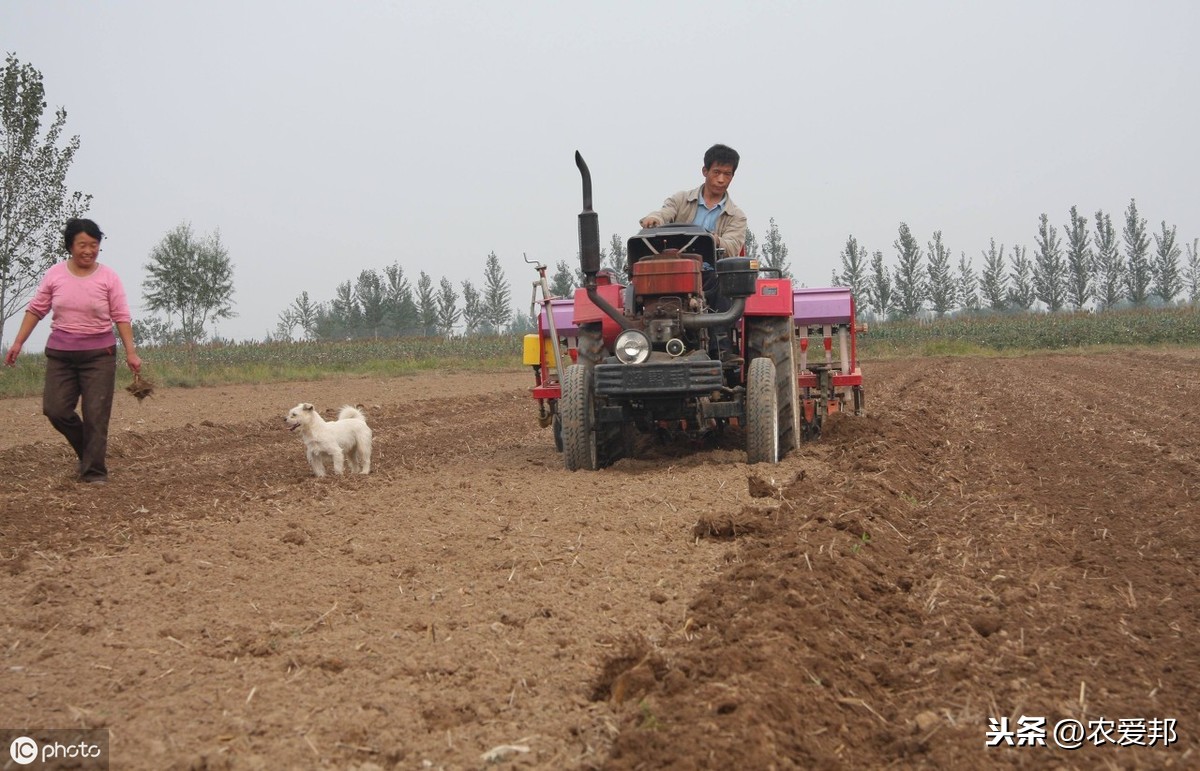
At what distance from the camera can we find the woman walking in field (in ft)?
24.0

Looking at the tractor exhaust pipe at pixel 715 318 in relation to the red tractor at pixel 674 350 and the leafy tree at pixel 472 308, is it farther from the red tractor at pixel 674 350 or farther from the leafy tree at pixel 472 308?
the leafy tree at pixel 472 308

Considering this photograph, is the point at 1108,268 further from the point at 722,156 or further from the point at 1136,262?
the point at 722,156

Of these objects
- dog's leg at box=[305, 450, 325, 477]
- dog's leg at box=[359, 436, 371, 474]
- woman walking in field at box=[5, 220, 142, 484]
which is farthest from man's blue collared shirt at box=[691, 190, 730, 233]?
woman walking in field at box=[5, 220, 142, 484]

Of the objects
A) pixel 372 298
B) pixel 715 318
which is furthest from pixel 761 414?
pixel 372 298

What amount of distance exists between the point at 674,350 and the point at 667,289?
1.65ft

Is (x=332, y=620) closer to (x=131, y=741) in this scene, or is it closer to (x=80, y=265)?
(x=131, y=741)

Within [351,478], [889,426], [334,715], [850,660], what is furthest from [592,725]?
[889,426]

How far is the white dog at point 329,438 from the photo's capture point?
25.0 feet

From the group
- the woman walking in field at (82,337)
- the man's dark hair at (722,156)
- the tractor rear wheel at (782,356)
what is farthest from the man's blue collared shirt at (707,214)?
the woman walking in field at (82,337)

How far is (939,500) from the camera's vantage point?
605 cm

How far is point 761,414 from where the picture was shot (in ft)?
23.2

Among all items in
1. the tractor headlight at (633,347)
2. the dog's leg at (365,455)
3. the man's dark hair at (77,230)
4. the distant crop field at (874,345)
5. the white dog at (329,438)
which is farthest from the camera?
the distant crop field at (874,345)

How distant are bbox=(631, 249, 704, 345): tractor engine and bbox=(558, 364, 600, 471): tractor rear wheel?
61 centimetres

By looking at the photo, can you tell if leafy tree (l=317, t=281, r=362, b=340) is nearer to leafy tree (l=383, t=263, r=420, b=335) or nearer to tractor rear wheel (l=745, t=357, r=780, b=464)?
leafy tree (l=383, t=263, r=420, b=335)
